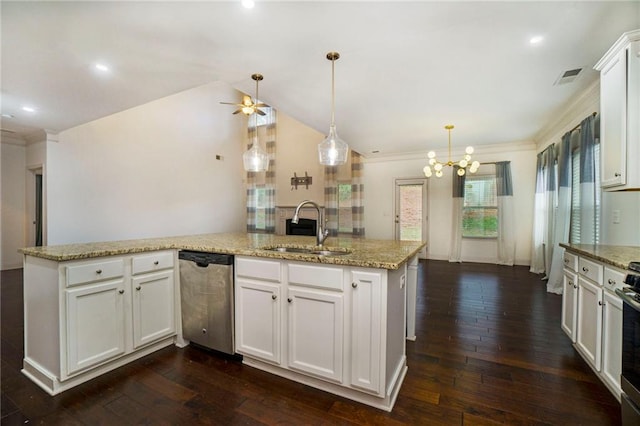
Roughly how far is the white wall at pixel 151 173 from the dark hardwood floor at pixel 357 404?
2.52m

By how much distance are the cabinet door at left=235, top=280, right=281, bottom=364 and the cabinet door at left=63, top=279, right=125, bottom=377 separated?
85 centimetres

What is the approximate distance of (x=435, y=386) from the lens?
71.0 inches

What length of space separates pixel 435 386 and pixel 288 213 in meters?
5.81

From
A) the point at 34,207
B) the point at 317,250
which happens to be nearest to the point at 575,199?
the point at 317,250

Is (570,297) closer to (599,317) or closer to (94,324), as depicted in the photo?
(599,317)

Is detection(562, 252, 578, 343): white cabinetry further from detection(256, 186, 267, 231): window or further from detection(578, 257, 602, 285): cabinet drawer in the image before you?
detection(256, 186, 267, 231): window

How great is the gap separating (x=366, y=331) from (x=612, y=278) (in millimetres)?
1529

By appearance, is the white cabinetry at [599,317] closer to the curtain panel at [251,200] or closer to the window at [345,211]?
the window at [345,211]

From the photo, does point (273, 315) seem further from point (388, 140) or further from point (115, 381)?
point (388, 140)

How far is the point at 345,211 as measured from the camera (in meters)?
6.77

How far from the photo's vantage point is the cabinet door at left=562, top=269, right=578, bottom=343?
215 cm

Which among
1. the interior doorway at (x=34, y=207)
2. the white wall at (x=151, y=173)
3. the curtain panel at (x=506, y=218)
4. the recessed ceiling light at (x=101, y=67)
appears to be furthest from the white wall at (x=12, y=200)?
the curtain panel at (x=506, y=218)

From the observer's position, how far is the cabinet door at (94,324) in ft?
5.79

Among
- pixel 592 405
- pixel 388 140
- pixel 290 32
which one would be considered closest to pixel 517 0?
pixel 290 32
